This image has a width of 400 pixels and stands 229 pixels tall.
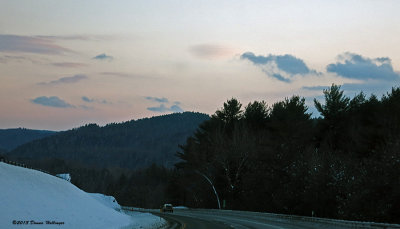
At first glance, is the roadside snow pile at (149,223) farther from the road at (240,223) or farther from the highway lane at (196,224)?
the road at (240,223)

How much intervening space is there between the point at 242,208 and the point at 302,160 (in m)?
20.0

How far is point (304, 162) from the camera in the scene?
53.2m

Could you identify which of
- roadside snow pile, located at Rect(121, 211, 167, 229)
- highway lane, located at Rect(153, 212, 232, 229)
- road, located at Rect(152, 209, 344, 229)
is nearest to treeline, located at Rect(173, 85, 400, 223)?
road, located at Rect(152, 209, 344, 229)

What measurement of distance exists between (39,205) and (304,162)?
32.9 metres

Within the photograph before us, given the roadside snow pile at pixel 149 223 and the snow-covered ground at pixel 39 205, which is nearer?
the snow-covered ground at pixel 39 205

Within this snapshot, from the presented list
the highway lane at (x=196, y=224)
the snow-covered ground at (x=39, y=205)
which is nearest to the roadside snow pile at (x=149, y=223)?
the highway lane at (x=196, y=224)

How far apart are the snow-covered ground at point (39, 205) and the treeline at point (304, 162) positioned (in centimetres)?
1941

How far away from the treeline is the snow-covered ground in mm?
19413

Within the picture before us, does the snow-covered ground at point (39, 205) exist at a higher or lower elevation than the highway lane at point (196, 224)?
higher

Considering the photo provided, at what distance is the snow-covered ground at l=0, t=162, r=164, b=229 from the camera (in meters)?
23.6

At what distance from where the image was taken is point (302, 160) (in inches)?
2164

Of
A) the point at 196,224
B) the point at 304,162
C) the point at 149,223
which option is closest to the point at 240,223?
the point at 196,224

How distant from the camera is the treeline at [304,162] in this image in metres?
37.0

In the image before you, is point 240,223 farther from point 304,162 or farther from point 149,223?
point 304,162
